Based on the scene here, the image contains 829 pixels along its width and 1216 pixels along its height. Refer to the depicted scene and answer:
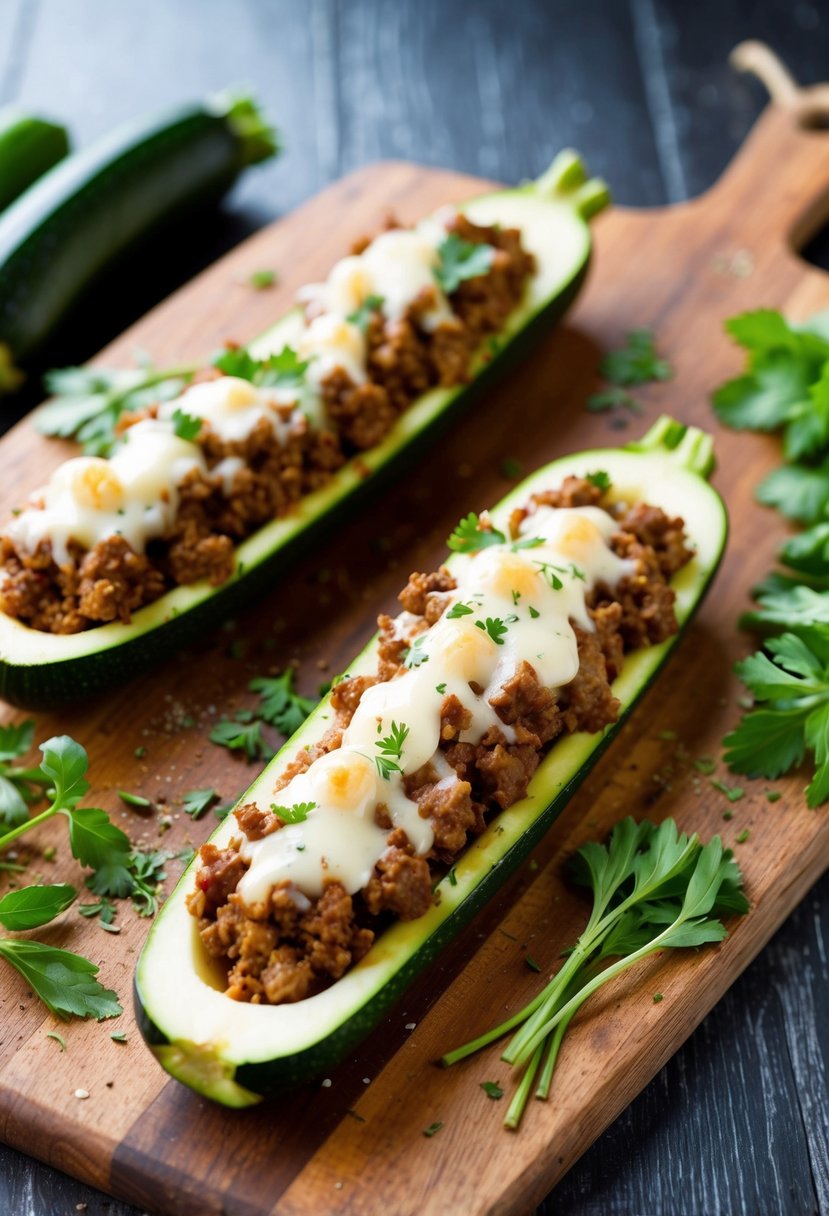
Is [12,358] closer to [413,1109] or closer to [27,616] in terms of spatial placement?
[27,616]

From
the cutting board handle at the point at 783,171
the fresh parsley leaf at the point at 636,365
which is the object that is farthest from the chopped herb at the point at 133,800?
the cutting board handle at the point at 783,171

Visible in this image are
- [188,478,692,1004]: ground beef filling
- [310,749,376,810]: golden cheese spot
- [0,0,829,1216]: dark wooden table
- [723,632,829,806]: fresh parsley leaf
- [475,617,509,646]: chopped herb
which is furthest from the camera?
[0,0,829,1216]: dark wooden table

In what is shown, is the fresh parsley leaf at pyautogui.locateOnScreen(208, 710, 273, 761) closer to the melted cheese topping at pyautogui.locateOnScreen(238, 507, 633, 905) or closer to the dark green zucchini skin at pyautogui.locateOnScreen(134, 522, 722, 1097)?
the melted cheese topping at pyautogui.locateOnScreen(238, 507, 633, 905)

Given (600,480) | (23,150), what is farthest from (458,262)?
(23,150)

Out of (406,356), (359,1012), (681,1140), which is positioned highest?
(406,356)

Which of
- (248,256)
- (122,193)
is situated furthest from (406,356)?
(122,193)

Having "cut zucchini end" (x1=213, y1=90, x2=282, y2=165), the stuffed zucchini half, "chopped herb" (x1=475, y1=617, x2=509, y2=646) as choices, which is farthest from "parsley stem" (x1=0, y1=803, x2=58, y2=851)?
"cut zucchini end" (x1=213, y1=90, x2=282, y2=165)

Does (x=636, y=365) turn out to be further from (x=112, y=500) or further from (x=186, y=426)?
(x=112, y=500)
